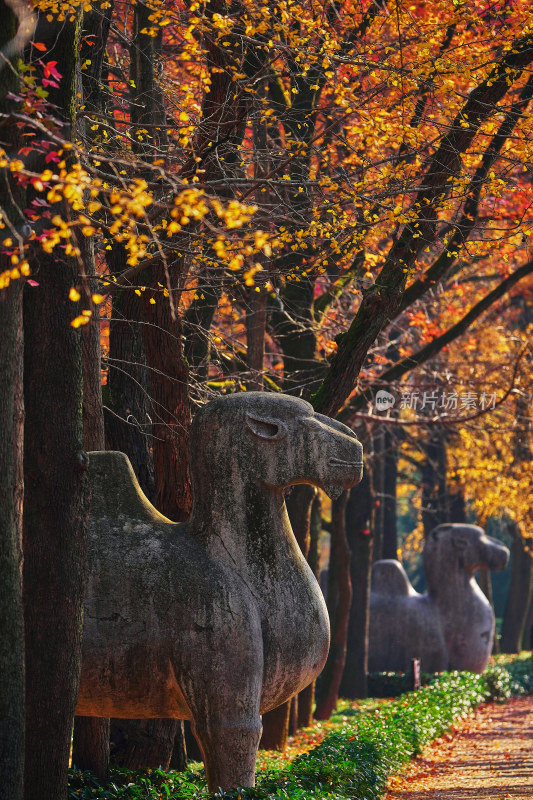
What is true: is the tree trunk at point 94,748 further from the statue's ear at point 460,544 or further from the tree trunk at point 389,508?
the tree trunk at point 389,508

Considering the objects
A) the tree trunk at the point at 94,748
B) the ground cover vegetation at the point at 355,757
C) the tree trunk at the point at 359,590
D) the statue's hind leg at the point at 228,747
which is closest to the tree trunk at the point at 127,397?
the tree trunk at the point at 94,748

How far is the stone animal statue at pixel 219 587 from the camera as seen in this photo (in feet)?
21.9

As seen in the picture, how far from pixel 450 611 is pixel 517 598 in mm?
9798

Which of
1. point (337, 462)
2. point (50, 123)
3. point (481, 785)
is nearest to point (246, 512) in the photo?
point (337, 462)

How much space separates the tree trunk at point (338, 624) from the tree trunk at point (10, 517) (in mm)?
11025

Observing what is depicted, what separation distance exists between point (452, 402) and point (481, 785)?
722 cm

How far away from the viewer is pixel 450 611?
18641 mm

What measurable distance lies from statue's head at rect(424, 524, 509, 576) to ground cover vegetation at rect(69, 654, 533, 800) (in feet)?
6.56

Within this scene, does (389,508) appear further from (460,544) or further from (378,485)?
(460,544)

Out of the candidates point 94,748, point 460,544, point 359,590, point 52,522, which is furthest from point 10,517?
point 460,544

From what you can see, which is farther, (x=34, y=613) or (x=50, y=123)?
(x=34, y=613)

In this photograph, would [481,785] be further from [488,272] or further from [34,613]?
[488,272]

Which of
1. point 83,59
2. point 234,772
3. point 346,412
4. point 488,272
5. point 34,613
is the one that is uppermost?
point 488,272

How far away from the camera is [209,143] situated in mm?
8367
